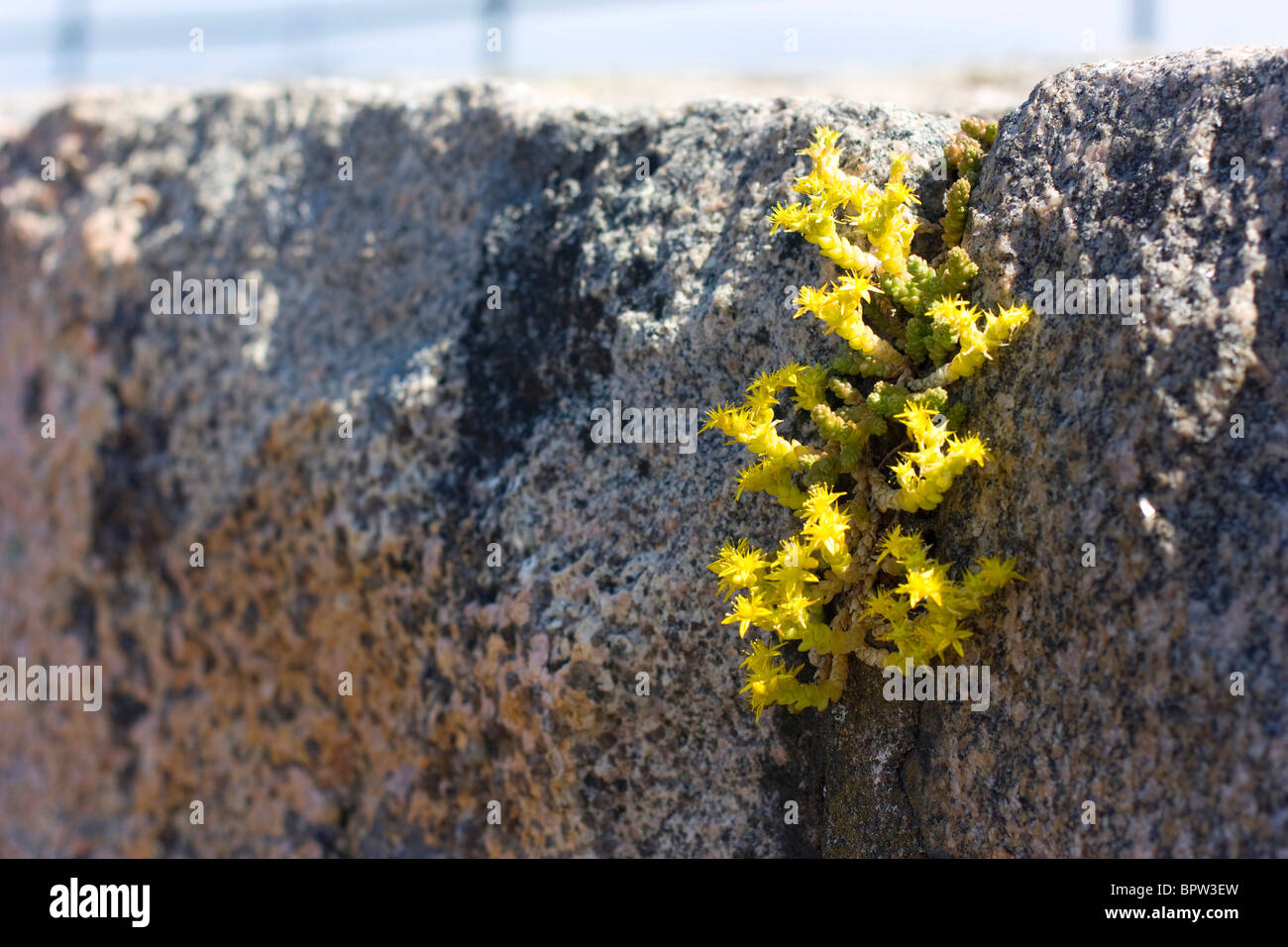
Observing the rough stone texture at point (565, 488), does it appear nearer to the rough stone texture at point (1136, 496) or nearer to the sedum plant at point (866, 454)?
the rough stone texture at point (1136, 496)

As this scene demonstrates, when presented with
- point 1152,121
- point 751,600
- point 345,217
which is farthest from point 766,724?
point 345,217

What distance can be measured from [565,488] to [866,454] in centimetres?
94

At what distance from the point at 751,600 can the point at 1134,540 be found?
86 cm

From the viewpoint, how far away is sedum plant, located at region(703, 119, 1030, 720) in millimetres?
2479

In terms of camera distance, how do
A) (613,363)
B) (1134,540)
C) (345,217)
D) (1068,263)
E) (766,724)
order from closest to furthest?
(1134,540) < (1068,263) < (766,724) < (613,363) < (345,217)

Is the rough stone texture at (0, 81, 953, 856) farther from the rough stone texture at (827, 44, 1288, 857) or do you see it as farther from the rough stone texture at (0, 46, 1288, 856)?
the rough stone texture at (827, 44, 1288, 857)

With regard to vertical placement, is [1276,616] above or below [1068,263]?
below

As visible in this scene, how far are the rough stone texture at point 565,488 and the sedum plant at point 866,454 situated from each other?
0.41 ft

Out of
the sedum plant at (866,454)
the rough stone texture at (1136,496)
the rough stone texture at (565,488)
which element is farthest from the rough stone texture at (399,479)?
the rough stone texture at (1136,496)

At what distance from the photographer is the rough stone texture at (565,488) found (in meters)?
2.26

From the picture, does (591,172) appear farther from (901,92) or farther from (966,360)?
(901,92)

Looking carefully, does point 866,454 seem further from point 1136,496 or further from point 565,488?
point 565,488

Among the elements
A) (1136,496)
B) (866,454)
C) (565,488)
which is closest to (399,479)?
(565,488)

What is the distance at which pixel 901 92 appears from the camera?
533cm
